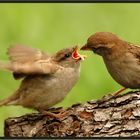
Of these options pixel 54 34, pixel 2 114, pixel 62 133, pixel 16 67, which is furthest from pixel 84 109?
pixel 54 34

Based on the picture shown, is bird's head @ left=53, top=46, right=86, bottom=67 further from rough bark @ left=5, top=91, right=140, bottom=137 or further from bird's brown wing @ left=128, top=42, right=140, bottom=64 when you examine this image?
bird's brown wing @ left=128, top=42, right=140, bottom=64

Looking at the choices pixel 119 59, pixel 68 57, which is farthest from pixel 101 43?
pixel 68 57

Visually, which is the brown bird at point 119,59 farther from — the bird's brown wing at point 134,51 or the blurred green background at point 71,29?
the blurred green background at point 71,29

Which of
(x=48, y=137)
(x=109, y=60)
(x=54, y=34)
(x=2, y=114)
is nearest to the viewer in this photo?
(x=48, y=137)

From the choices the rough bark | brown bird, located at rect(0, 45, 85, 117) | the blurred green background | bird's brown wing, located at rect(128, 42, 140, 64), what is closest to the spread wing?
brown bird, located at rect(0, 45, 85, 117)

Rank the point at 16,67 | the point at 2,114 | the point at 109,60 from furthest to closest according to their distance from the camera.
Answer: the point at 2,114 < the point at 109,60 < the point at 16,67

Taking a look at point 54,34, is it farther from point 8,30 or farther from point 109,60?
point 109,60

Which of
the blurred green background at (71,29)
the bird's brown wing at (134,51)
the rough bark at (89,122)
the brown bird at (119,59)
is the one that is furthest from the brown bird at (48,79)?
the blurred green background at (71,29)
